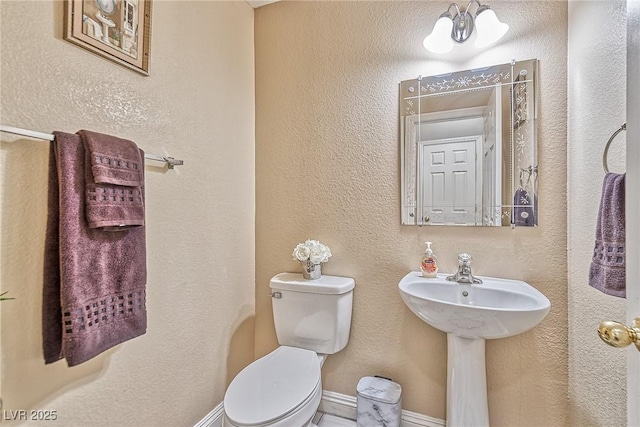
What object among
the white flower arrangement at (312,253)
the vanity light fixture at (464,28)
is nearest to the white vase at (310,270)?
the white flower arrangement at (312,253)

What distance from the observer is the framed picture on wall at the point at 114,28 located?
970 millimetres

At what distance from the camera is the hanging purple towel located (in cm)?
133

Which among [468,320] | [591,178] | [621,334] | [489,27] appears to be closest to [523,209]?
[591,178]

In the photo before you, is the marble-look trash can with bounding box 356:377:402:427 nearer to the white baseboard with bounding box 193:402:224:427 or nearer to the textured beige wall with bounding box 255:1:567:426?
the textured beige wall with bounding box 255:1:567:426

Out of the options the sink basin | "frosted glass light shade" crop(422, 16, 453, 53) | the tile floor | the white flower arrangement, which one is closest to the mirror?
"frosted glass light shade" crop(422, 16, 453, 53)

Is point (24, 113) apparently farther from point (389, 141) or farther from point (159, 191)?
point (389, 141)

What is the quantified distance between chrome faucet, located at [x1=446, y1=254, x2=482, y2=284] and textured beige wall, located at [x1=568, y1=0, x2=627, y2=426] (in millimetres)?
381

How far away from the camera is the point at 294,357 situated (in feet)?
4.60

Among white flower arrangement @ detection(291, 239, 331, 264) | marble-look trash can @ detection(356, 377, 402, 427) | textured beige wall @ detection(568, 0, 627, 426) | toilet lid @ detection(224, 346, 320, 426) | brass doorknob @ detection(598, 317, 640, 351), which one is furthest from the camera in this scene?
white flower arrangement @ detection(291, 239, 331, 264)

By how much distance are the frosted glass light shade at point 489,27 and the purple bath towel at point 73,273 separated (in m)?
1.66

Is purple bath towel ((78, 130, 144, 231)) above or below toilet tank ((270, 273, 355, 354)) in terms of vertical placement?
above

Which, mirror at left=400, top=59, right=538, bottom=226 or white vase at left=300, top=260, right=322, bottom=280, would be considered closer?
mirror at left=400, top=59, right=538, bottom=226

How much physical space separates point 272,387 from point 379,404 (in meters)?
0.59

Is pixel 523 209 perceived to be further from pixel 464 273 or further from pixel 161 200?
pixel 161 200
